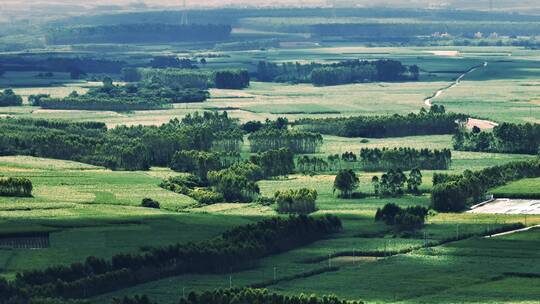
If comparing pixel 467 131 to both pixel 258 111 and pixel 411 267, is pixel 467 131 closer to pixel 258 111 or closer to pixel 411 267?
pixel 258 111

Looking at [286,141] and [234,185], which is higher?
[286,141]

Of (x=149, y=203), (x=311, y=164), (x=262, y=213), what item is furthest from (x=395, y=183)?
(x=149, y=203)

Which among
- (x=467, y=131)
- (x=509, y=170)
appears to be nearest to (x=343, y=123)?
(x=467, y=131)

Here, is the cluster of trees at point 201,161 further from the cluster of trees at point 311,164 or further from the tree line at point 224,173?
the cluster of trees at point 311,164

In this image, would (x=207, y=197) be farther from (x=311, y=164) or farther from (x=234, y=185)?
(x=311, y=164)

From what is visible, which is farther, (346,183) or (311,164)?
(311,164)

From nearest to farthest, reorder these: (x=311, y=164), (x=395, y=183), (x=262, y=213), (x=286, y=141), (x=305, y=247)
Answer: (x=305, y=247) < (x=262, y=213) < (x=395, y=183) < (x=311, y=164) < (x=286, y=141)
